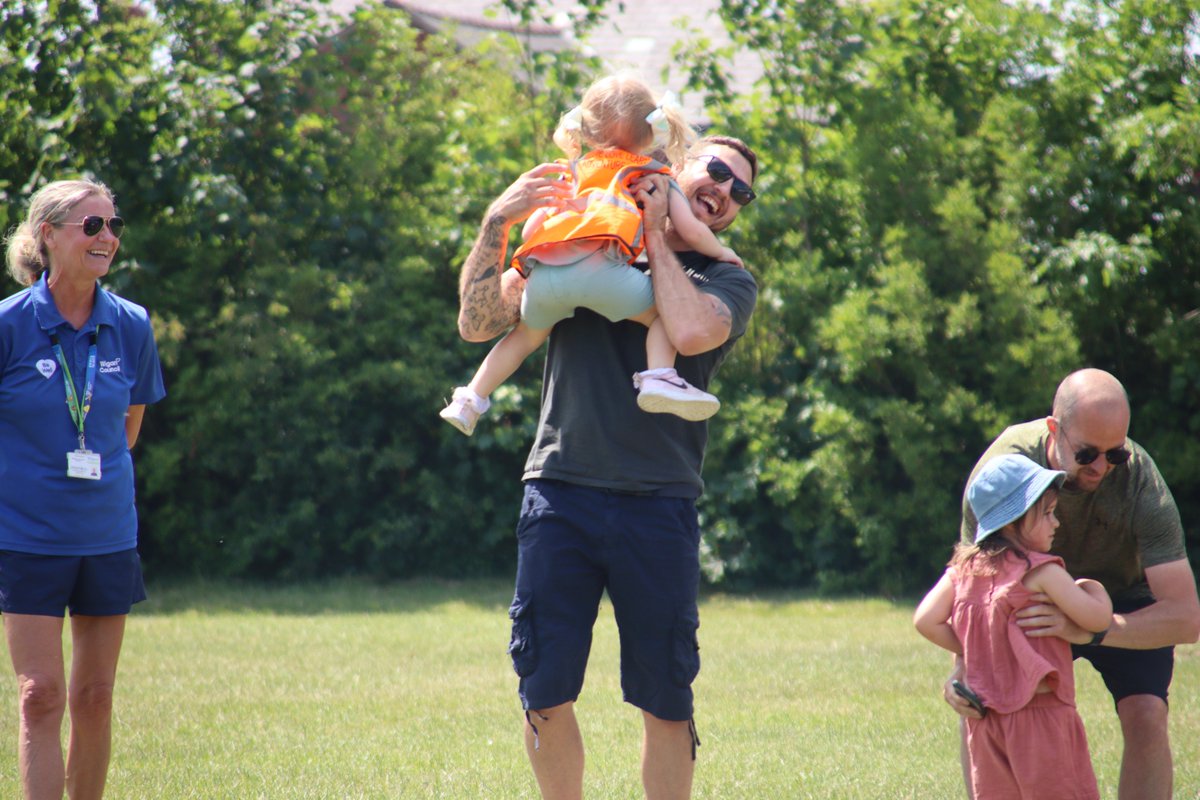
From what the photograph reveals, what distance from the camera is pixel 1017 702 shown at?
3.23 metres

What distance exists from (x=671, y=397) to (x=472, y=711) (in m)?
3.49

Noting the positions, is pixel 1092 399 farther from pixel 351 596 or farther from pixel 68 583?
pixel 351 596

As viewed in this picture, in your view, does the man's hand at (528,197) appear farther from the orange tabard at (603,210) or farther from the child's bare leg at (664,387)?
the child's bare leg at (664,387)

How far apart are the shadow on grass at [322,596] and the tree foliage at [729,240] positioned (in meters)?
0.33

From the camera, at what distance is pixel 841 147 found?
11.1 m

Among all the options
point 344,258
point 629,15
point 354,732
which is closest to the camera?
point 354,732

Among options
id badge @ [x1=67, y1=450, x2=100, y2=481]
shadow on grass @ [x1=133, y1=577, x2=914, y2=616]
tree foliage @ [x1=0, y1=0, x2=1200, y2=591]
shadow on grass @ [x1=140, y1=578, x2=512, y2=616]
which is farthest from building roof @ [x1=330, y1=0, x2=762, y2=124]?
id badge @ [x1=67, y1=450, x2=100, y2=481]

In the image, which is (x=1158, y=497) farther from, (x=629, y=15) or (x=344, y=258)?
(x=629, y=15)

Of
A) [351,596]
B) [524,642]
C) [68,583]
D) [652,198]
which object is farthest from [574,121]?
[351,596]

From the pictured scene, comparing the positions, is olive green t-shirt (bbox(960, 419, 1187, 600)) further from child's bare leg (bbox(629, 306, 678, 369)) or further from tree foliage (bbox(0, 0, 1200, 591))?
tree foliage (bbox(0, 0, 1200, 591))

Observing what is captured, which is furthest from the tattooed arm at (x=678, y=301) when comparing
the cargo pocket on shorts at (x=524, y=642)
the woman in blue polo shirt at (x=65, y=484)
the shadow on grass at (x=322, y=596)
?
the shadow on grass at (x=322, y=596)

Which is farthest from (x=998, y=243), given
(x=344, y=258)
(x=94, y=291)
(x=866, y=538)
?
(x=94, y=291)

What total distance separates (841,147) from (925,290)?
169 cm

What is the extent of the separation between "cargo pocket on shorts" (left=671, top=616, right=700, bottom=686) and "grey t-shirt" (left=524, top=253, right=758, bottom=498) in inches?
13.7
